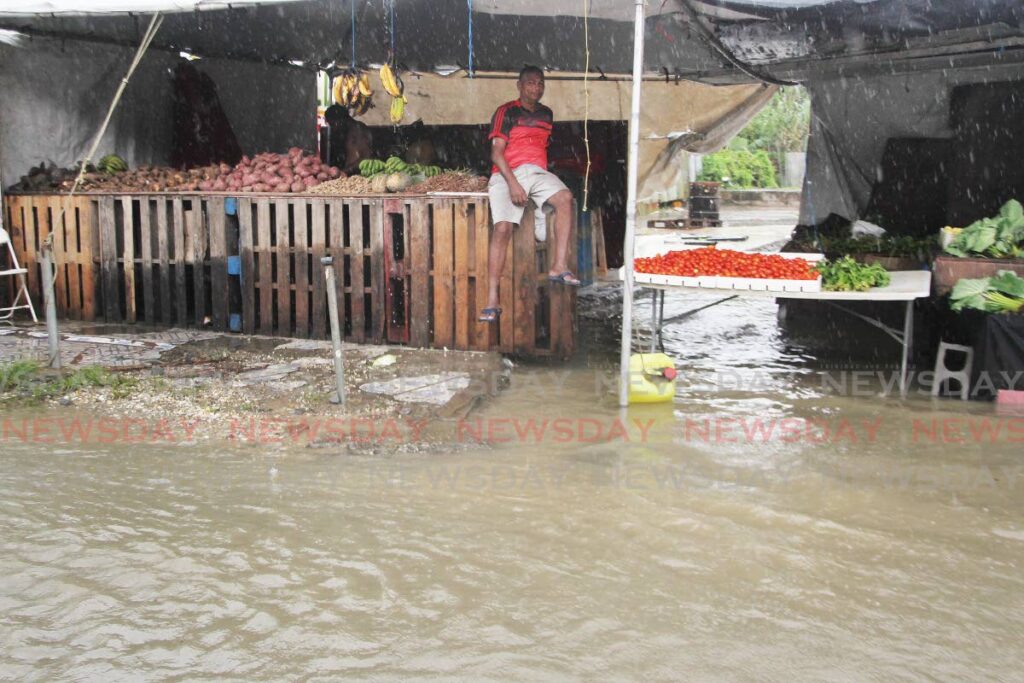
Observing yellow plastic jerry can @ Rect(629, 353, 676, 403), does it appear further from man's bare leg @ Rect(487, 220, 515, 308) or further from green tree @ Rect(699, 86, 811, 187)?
green tree @ Rect(699, 86, 811, 187)

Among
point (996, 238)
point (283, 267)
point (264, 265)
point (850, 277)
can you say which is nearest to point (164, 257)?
point (264, 265)

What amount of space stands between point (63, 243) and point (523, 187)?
17.4 feet

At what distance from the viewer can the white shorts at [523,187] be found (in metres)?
8.09

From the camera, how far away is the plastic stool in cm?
746

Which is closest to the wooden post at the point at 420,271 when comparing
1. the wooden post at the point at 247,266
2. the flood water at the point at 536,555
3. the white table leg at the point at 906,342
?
the wooden post at the point at 247,266

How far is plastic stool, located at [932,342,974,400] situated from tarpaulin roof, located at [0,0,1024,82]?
268cm

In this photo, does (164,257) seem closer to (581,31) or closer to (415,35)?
→ (415,35)

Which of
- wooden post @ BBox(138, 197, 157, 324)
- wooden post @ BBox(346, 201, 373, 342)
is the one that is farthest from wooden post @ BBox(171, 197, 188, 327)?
wooden post @ BBox(346, 201, 373, 342)

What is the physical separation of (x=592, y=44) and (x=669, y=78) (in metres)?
1.05

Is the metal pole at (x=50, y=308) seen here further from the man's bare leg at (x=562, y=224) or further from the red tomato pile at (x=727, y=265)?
the red tomato pile at (x=727, y=265)

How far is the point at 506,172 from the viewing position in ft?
26.3

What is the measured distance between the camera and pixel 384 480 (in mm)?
5359

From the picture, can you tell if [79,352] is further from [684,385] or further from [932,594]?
[932,594]

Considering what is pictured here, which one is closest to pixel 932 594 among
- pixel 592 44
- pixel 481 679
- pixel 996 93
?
pixel 481 679
